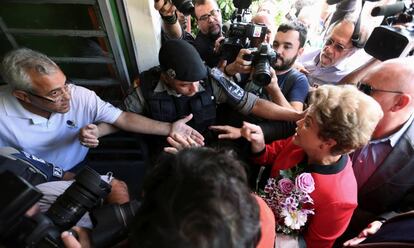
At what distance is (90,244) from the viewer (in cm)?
100

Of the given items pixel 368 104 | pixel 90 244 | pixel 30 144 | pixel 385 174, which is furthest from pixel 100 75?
pixel 385 174

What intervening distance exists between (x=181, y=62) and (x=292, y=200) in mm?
1048

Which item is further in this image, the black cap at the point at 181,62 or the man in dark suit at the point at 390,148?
the black cap at the point at 181,62

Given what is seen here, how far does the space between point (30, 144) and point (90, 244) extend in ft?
3.78

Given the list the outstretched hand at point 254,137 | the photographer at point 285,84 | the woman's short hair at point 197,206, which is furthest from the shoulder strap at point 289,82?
the woman's short hair at point 197,206

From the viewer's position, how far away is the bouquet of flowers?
1266 mm

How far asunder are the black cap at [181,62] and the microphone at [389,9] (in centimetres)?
139

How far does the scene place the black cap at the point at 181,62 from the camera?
168 cm

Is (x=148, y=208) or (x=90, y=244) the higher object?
(x=148, y=208)

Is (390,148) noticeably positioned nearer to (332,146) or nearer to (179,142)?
(332,146)

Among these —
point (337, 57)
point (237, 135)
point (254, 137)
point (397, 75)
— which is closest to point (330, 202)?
point (254, 137)

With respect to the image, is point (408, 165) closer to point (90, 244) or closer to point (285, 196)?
point (285, 196)

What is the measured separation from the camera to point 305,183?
1.26 m

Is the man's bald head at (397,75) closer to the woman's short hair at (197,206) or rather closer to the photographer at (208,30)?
the woman's short hair at (197,206)
